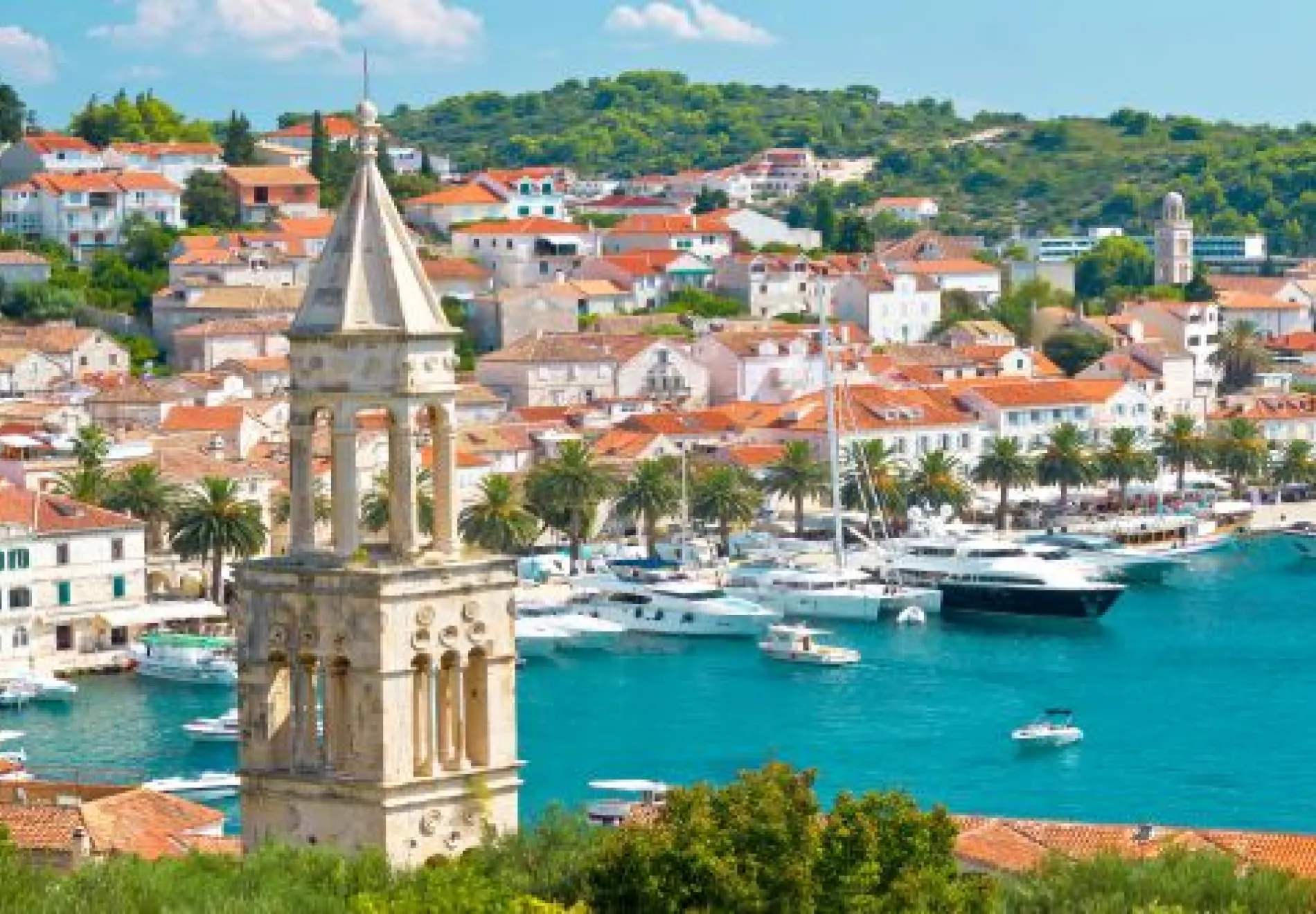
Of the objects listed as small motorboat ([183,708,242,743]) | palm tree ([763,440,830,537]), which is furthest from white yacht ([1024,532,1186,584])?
small motorboat ([183,708,242,743])

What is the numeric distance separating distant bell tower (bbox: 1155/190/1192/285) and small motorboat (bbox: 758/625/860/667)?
70.7 metres

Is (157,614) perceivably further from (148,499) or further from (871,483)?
(871,483)

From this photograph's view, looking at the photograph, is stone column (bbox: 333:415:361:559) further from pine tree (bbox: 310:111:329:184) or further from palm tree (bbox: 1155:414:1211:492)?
pine tree (bbox: 310:111:329:184)

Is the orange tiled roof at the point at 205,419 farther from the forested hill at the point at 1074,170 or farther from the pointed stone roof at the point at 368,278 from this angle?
the forested hill at the point at 1074,170

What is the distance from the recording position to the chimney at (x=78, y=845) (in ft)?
93.7

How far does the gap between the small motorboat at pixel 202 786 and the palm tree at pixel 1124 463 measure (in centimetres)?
4137

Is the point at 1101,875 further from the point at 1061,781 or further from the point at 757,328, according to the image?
the point at 757,328

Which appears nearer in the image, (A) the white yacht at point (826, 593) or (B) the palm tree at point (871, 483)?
(A) the white yacht at point (826, 593)

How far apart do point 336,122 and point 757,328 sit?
39765mm

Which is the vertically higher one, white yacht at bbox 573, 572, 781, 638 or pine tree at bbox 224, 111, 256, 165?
pine tree at bbox 224, 111, 256, 165

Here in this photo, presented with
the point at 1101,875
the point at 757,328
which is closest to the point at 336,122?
the point at 757,328

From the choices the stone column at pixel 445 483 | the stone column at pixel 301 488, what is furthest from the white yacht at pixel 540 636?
the stone column at pixel 445 483

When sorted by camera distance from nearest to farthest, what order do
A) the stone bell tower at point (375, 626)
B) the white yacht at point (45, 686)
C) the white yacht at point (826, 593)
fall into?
1. the stone bell tower at point (375, 626)
2. the white yacht at point (45, 686)
3. the white yacht at point (826, 593)

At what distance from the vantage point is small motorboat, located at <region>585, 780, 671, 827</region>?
38531 millimetres
